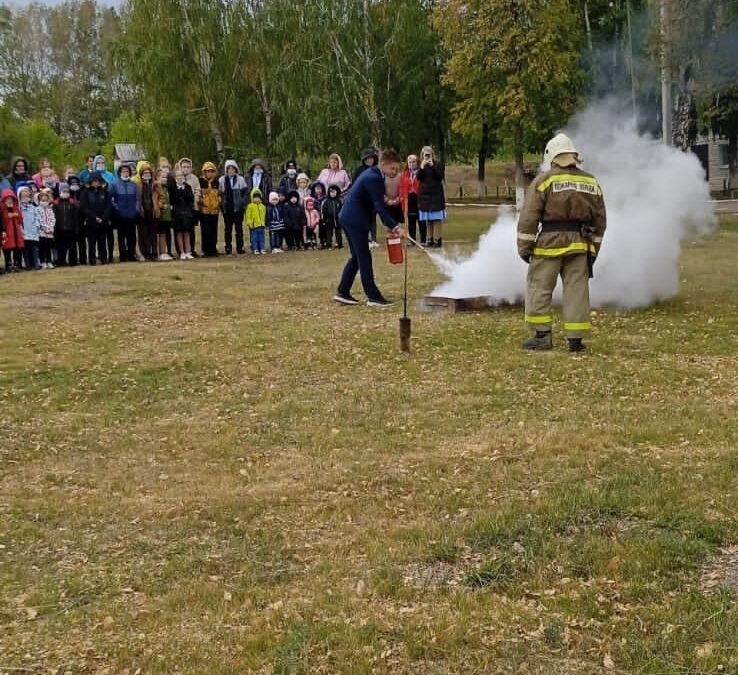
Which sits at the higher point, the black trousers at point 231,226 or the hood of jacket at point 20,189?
the hood of jacket at point 20,189

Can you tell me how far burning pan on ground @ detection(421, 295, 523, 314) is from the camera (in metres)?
11.6

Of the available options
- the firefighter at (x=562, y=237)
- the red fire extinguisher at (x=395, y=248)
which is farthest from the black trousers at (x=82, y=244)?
the firefighter at (x=562, y=237)

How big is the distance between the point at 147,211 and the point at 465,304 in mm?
8222

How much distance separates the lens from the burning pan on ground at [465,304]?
11.6m

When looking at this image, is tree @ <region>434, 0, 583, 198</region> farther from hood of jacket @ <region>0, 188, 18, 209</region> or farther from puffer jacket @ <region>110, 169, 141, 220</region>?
hood of jacket @ <region>0, 188, 18, 209</region>

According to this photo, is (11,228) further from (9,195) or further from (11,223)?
(9,195)

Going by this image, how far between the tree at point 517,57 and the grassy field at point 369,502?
21958 mm

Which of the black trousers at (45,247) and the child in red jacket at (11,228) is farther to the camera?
the black trousers at (45,247)

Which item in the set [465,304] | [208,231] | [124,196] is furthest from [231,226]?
[465,304]

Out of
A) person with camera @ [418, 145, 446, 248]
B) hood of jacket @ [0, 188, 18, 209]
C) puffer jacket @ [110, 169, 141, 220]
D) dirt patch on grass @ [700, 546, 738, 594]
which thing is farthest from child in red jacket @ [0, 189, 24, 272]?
dirt patch on grass @ [700, 546, 738, 594]

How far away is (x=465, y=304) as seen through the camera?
38.0 ft

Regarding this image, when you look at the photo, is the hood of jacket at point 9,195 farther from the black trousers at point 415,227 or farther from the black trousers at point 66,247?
the black trousers at point 415,227

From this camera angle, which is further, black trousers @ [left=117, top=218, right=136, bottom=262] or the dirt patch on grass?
black trousers @ [left=117, top=218, right=136, bottom=262]

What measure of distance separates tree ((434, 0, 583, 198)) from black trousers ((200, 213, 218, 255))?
47.2 feet
